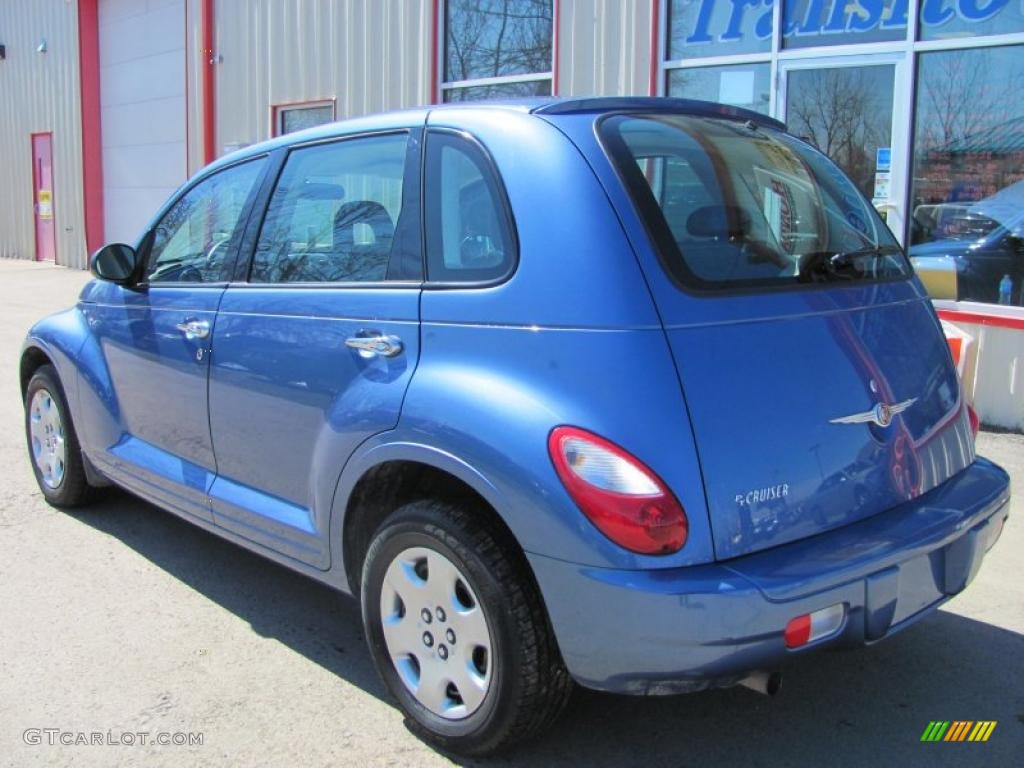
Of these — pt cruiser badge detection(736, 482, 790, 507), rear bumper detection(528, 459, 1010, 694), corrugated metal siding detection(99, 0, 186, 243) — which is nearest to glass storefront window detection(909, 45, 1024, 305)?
rear bumper detection(528, 459, 1010, 694)

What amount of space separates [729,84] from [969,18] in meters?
1.90

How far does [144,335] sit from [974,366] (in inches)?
210

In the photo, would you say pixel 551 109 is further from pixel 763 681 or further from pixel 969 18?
pixel 969 18

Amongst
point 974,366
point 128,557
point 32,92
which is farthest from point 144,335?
point 32,92

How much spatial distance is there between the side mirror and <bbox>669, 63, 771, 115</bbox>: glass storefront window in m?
5.26

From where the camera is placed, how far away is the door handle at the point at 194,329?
378cm

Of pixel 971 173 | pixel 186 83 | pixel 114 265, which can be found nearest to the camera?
pixel 114 265

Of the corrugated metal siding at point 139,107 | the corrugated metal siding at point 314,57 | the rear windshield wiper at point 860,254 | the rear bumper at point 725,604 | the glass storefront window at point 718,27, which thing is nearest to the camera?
the rear bumper at point 725,604

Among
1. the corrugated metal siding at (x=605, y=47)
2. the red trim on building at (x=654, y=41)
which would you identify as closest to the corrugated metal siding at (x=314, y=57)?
the corrugated metal siding at (x=605, y=47)

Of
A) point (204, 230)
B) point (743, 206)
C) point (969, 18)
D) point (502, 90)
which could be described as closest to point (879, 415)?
point (743, 206)

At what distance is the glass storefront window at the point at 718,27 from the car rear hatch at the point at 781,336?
502cm

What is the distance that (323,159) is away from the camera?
359 centimetres

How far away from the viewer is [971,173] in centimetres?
708

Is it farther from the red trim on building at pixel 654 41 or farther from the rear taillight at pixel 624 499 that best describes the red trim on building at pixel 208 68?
the rear taillight at pixel 624 499
